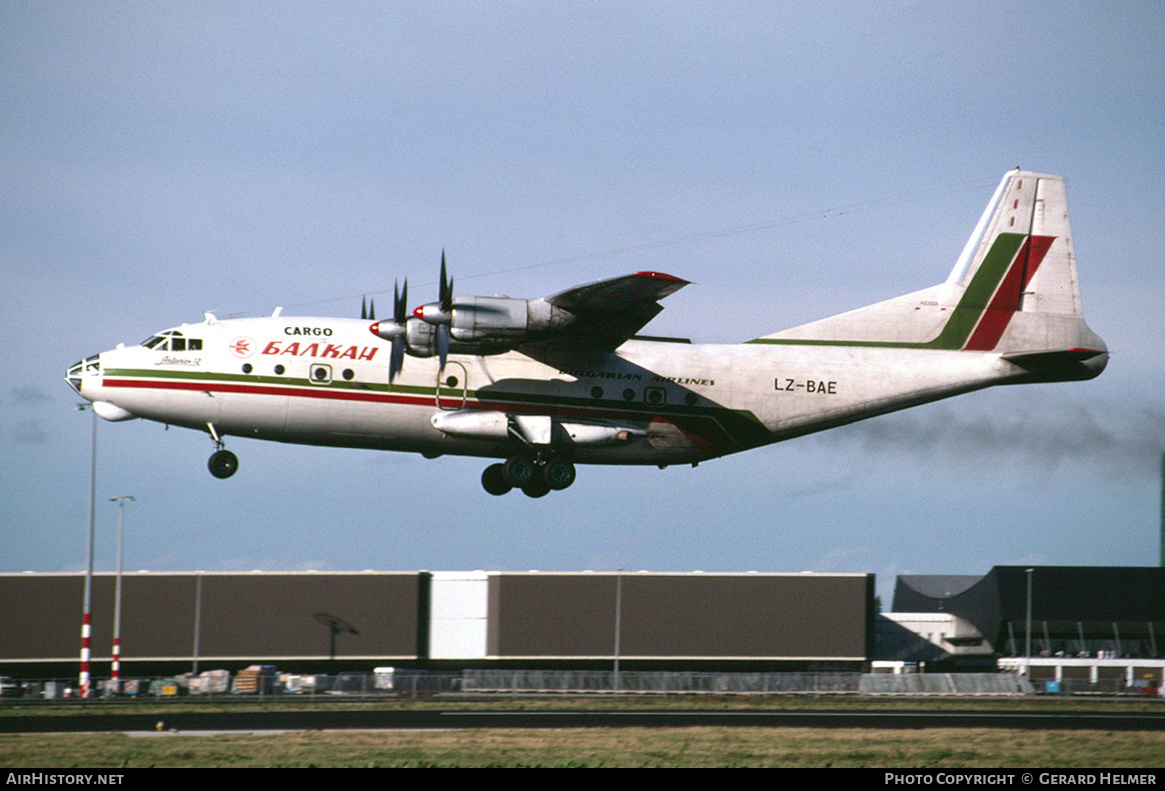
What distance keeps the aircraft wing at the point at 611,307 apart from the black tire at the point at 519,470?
3059 mm

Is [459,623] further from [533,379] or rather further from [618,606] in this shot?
[533,379]

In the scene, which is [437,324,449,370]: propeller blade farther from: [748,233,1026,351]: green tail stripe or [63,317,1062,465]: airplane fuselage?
[748,233,1026,351]: green tail stripe

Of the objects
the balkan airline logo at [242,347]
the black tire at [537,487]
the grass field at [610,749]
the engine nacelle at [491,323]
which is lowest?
the grass field at [610,749]

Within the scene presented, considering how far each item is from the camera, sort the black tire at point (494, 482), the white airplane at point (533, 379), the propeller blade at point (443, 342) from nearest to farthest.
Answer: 1. the propeller blade at point (443, 342)
2. the white airplane at point (533, 379)
3. the black tire at point (494, 482)

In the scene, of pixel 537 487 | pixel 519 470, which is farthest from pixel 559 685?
pixel 519 470

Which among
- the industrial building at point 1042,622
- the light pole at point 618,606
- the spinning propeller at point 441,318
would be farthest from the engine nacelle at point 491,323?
the industrial building at point 1042,622

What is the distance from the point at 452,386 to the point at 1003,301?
16.3 meters

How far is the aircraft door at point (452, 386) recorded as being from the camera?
3141cm

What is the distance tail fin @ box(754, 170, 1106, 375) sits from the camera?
116 feet

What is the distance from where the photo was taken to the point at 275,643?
214 feet

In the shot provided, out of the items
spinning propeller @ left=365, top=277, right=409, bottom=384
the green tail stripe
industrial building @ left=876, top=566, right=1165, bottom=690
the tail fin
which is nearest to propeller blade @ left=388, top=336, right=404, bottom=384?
spinning propeller @ left=365, top=277, right=409, bottom=384

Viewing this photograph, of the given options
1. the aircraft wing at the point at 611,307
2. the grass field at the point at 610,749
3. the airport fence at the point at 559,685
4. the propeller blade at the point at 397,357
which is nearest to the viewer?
the grass field at the point at 610,749

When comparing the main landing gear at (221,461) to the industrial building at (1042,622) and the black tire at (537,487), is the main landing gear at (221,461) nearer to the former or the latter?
the black tire at (537,487)

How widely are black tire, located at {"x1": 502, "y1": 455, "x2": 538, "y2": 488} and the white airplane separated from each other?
37mm
